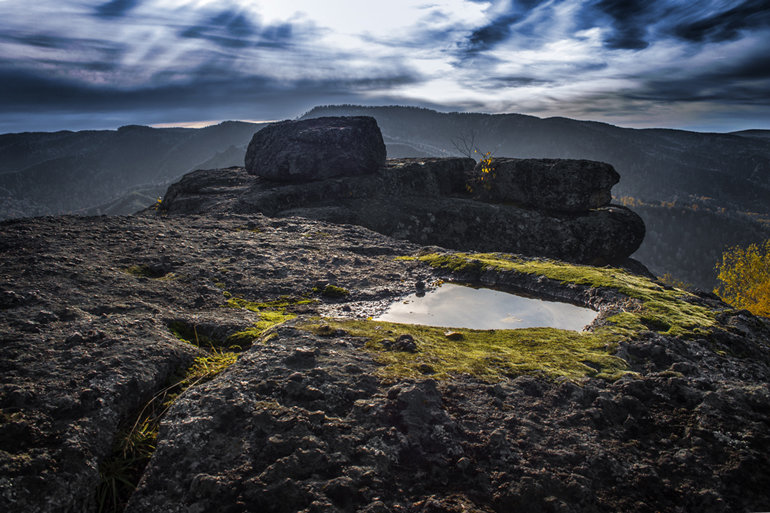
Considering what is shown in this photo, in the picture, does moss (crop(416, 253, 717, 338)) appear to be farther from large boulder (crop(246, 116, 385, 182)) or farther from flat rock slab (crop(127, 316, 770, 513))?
large boulder (crop(246, 116, 385, 182))

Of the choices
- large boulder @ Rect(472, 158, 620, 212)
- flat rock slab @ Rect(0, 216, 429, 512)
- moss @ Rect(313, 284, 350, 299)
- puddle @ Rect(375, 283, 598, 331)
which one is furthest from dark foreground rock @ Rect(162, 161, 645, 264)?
puddle @ Rect(375, 283, 598, 331)

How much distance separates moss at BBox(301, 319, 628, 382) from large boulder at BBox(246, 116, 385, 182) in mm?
18453

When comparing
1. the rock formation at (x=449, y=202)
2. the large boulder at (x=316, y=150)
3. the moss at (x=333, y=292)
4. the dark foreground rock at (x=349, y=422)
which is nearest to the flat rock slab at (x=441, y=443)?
the dark foreground rock at (x=349, y=422)

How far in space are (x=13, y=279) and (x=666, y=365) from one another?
10182 millimetres

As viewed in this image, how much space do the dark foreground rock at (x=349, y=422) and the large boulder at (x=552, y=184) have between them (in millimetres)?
16370

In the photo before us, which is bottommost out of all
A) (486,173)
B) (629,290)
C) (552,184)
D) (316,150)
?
(629,290)

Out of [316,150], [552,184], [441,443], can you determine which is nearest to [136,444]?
[441,443]

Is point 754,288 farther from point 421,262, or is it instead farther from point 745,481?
point 745,481

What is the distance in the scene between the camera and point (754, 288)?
43000mm

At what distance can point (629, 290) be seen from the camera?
318 inches

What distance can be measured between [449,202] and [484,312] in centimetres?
1565

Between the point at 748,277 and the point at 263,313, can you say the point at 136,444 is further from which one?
the point at 748,277

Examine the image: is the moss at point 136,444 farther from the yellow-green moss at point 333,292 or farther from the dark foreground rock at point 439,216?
the dark foreground rock at point 439,216

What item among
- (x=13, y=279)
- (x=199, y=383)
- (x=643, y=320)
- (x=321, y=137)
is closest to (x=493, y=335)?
(x=643, y=320)
